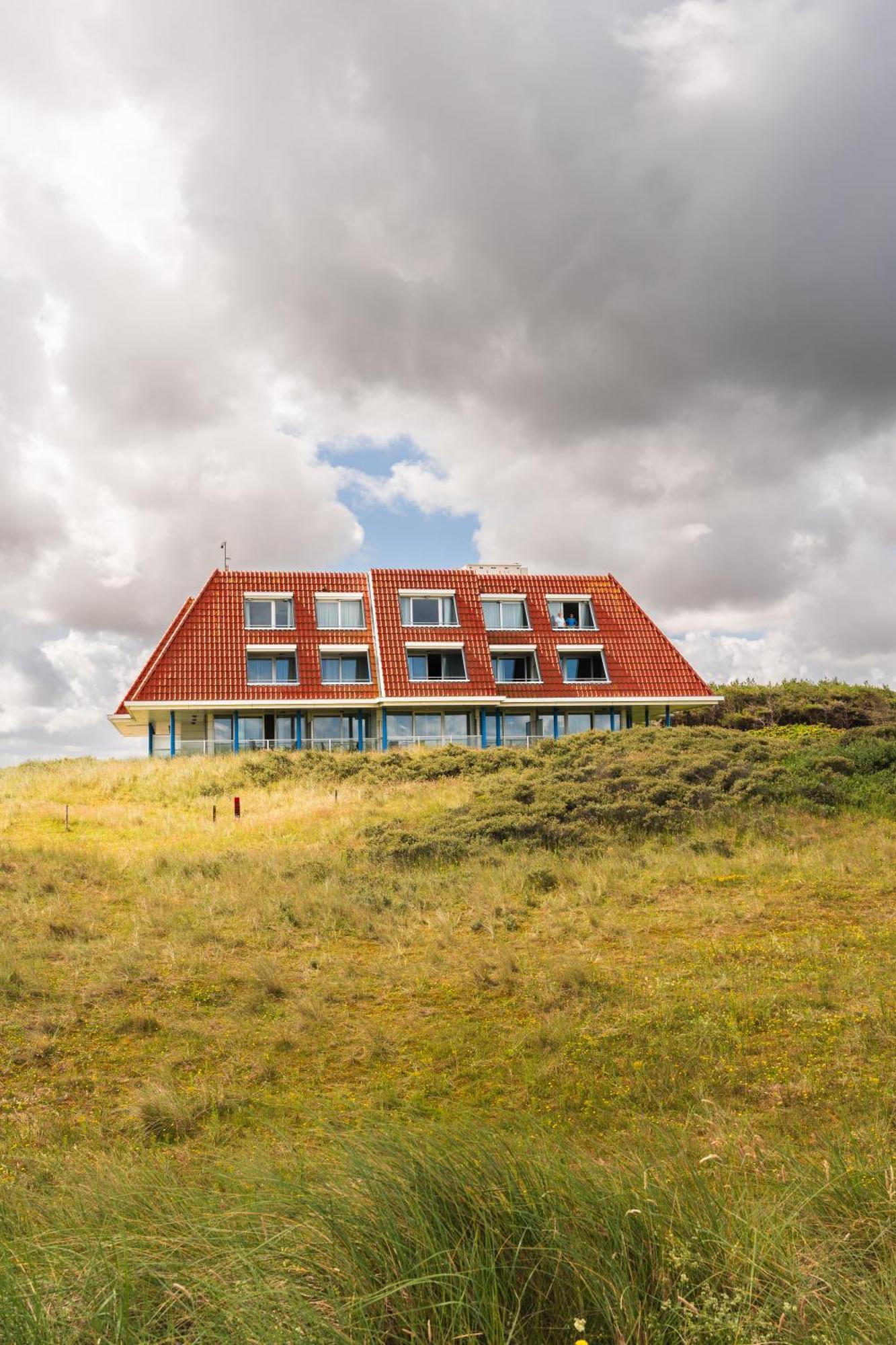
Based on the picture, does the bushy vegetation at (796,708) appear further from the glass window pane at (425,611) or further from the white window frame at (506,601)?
the glass window pane at (425,611)

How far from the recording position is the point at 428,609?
141 ft

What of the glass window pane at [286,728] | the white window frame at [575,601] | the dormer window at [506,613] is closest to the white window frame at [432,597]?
the dormer window at [506,613]

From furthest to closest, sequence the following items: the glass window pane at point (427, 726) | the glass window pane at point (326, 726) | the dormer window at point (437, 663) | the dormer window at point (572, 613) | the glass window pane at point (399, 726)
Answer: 1. the dormer window at point (572, 613)
2. the dormer window at point (437, 663)
3. the glass window pane at point (326, 726)
4. the glass window pane at point (427, 726)
5. the glass window pane at point (399, 726)

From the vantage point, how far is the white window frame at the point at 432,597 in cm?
4250

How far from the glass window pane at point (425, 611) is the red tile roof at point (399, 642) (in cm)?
54

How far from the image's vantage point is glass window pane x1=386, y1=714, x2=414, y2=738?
41375 millimetres

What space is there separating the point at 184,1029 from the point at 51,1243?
241 inches

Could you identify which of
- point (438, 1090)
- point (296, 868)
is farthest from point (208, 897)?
point (438, 1090)

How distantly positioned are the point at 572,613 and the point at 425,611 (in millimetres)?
7616

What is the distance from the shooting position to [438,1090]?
8039mm

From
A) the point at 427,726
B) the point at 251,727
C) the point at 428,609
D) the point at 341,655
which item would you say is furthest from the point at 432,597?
the point at 251,727

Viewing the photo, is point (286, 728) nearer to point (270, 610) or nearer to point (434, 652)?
point (270, 610)

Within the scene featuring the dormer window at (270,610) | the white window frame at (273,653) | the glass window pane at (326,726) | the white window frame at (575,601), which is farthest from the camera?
the white window frame at (575,601)

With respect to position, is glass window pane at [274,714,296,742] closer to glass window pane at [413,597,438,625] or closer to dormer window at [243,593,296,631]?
dormer window at [243,593,296,631]
